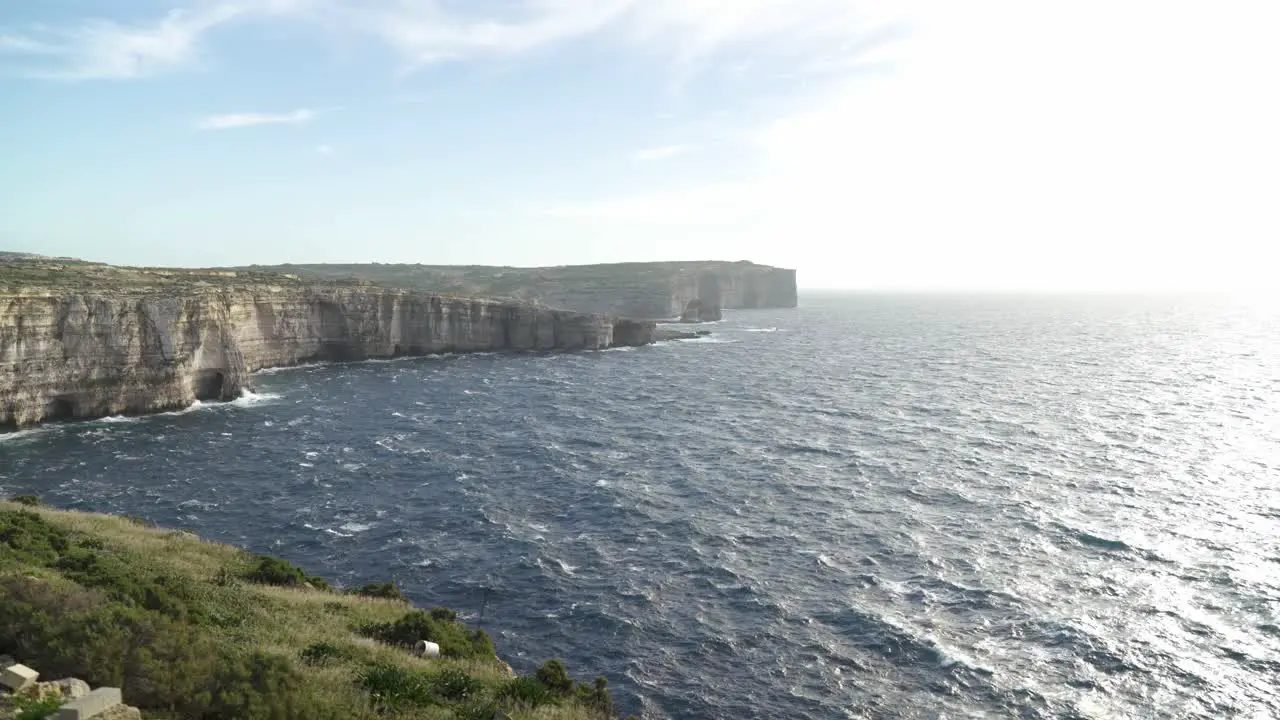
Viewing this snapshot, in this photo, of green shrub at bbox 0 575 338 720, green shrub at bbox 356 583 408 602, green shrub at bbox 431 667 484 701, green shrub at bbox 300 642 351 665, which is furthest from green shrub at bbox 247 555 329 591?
green shrub at bbox 431 667 484 701

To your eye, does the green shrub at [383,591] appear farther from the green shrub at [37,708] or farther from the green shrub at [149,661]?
the green shrub at [37,708]

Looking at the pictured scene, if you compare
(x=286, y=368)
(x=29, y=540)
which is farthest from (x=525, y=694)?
(x=286, y=368)

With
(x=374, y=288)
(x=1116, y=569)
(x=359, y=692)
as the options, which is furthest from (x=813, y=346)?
(x=359, y=692)

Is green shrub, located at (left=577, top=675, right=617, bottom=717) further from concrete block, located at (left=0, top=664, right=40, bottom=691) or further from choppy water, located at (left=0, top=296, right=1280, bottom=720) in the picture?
concrete block, located at (left=0, top=664, right=40, bottom=691)

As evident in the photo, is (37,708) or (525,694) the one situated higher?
(37,708)

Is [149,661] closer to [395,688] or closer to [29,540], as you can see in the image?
[395,688]

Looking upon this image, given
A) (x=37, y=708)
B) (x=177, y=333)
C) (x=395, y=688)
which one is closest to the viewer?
(x=37, y=708)

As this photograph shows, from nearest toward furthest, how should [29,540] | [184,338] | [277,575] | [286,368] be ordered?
[29,540] → [277,575] → [184,338] → [286,368]
